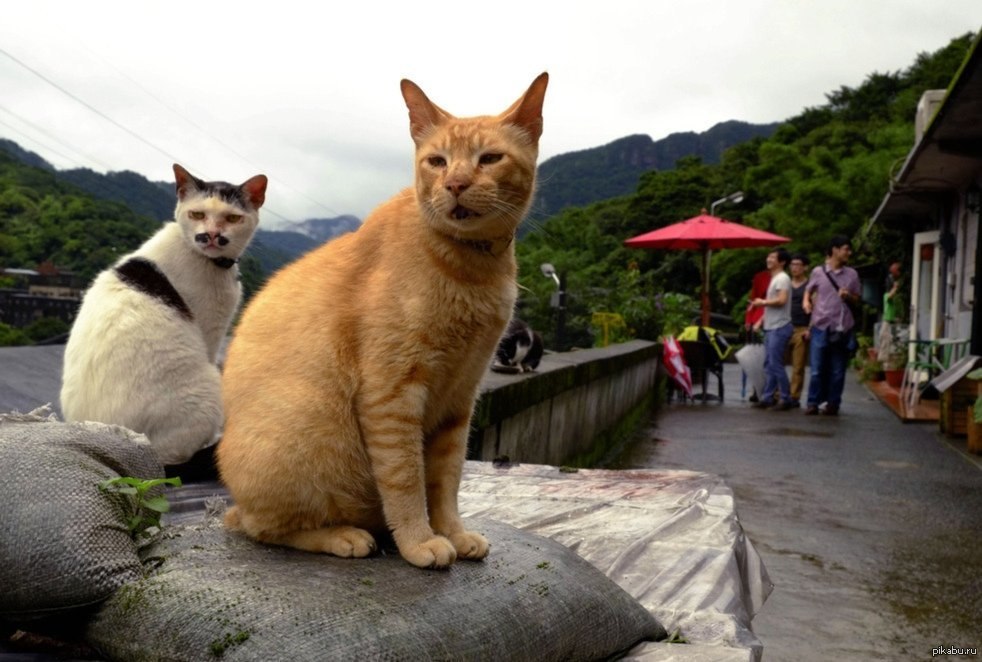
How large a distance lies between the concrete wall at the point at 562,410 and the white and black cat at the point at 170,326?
1149 millimetres

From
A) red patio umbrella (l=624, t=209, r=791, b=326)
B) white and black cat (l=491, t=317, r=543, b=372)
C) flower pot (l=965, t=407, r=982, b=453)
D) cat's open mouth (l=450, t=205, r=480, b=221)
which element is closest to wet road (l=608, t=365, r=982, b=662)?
flower pot (l=965, t=407, r=982, b=453)

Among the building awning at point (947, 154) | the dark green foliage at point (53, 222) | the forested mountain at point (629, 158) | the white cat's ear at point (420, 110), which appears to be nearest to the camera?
→ the white cat's ear at point (420, 110)

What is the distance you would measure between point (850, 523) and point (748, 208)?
37.3 meters

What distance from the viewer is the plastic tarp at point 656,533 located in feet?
8.45

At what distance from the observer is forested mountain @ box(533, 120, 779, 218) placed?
6088cm

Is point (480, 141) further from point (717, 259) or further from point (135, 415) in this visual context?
point (717, 259)

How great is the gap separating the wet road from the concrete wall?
0.41m

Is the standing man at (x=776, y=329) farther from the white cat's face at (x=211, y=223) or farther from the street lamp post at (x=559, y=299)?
the white cat's face at (x=211, y=223)

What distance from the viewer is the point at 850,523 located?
18.6 feet

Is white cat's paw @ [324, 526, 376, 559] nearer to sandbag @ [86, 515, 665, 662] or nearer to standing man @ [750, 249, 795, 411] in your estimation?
sandbag @ [86, 515, 665, 662]

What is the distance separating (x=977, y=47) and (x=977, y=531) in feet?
11.4

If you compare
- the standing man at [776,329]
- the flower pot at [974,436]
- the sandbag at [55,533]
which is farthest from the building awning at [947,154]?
the sandbag at [55,533]

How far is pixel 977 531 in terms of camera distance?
18.2 ft

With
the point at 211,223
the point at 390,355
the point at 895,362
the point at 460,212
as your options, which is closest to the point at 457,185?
the point at 460,212
